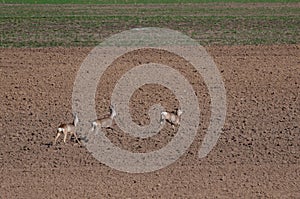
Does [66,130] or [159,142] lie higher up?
[159,142]

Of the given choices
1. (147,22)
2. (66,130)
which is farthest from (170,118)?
(147,22)

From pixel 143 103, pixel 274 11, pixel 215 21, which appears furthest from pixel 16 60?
pixel 274 11

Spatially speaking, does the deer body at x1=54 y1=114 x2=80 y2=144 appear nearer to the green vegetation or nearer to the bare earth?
the bare earth

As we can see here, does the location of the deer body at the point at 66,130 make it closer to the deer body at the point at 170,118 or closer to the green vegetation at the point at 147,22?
the deer body at the point at 170,118

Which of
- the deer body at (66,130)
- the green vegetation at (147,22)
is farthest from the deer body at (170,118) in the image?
the green vegetation at (147,22)

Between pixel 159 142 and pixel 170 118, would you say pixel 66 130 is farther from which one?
pixel 170 118

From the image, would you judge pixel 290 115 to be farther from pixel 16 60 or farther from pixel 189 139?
pixel 16 60
